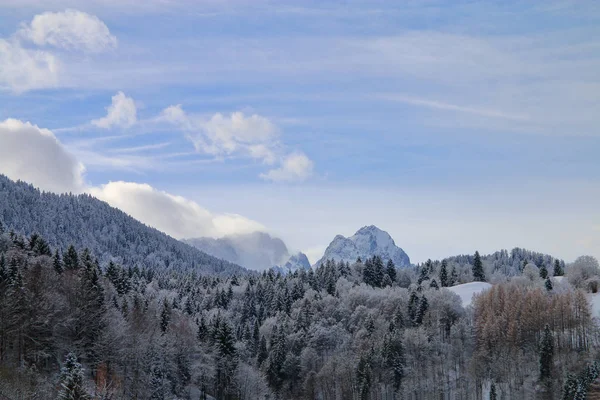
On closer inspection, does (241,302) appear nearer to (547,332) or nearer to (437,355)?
(437,355)

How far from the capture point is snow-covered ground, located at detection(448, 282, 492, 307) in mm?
169875

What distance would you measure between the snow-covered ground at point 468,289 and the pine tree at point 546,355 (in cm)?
4292

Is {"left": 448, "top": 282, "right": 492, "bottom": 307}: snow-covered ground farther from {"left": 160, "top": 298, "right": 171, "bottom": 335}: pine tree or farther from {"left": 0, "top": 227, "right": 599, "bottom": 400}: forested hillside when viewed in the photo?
{"left": 160, "top": 298, "right": 171, "bottom": 335}: pine tree

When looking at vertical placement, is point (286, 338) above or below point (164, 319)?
below

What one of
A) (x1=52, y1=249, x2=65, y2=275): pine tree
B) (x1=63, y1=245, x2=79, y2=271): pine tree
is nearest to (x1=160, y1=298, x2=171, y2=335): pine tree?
(x1=63, y1=245, x2=79, y2=271): pine tree

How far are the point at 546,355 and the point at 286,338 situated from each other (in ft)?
184

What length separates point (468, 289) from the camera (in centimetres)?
17950

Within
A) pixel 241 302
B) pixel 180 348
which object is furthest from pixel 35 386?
pixel 241 302

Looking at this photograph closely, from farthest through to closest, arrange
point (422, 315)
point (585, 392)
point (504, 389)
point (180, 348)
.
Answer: point (422, 315)
point (504, 389)
point (180, 348)
point (585, 392)

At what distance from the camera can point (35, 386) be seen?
2606 inches

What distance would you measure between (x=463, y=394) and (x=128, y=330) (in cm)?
6582

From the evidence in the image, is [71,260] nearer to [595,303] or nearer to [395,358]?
[395,358]

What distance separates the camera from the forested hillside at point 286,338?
8206 centimetres

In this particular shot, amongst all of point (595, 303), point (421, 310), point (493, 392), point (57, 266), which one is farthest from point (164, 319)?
point (595, 303)
